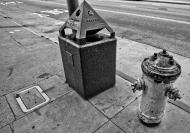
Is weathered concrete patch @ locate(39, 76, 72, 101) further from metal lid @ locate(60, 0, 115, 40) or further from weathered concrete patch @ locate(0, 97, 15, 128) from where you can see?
metal lid @ locate(60, 0, 115, 40)

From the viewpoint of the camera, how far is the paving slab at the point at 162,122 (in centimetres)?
228

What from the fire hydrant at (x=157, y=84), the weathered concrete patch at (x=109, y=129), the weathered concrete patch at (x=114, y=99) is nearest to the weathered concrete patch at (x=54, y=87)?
the weathered concrete patch at (x=114, y=99)

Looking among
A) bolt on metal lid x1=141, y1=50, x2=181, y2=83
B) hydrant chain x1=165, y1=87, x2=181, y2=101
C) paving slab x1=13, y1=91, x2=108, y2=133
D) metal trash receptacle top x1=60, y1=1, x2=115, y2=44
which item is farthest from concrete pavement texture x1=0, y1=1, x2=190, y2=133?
metal trash receptacle top x1=60, y1=1, x2=115, y2=44

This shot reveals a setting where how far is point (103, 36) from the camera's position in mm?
2855

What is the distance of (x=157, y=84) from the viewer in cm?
193

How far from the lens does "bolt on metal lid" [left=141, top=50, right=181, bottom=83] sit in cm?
180

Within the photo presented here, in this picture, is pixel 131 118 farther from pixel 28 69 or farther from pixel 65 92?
pixel 28 69

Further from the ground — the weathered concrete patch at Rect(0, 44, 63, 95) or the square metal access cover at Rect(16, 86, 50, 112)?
the weathered concrete patch at Rect(0, 44, 63, 95)

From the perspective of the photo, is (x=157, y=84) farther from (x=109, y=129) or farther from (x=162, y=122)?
(x=109, y=129)

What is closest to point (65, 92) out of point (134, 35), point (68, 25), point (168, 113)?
point (68, 25)

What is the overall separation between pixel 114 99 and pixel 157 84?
113 centimetres

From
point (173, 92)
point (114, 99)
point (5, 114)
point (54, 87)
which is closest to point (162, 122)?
point (173, 92)

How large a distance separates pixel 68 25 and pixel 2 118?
194cm

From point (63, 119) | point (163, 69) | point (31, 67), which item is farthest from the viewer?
point (31, 67)
